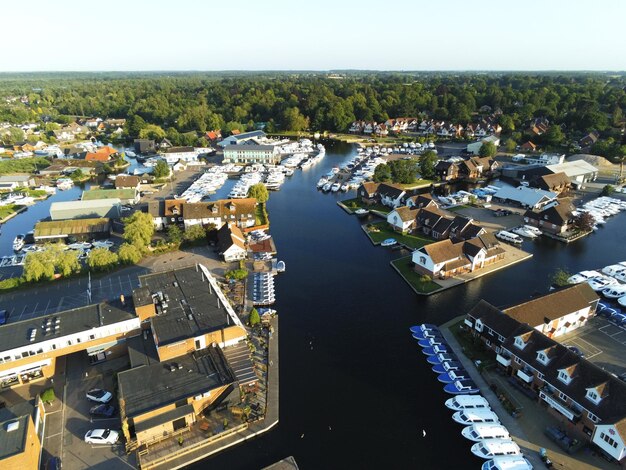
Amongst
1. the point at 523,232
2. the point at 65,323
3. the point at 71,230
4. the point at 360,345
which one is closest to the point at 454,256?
the point at 360,345

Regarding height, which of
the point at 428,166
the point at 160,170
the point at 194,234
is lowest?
the point at 194,234

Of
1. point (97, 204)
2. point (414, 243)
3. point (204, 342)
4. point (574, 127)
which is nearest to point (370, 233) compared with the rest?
point (414, 243)

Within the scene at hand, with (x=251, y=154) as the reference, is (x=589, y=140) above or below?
above

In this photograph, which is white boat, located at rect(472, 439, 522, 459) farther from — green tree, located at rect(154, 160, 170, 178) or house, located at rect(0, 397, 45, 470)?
green tree, located at rect(154, 160, 170, 178)

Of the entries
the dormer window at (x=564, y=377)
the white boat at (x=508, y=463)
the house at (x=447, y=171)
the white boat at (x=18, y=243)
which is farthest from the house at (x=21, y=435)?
the house at (x=447, y=171)

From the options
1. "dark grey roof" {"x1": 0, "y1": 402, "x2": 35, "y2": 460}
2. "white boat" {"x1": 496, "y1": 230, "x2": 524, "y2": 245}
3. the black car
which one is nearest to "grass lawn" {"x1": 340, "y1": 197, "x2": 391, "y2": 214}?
"white boat" {"x1": 496, "y1": 230, "x2": 524, "y2": 245}

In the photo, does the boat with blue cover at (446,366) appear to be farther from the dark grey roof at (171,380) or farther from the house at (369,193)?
the house at (369,193)

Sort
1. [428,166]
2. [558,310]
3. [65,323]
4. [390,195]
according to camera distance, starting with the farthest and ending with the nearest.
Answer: [428,166] < [390,195] < [558,310] < [65,323]

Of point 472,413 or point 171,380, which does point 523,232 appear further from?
point 171,380
